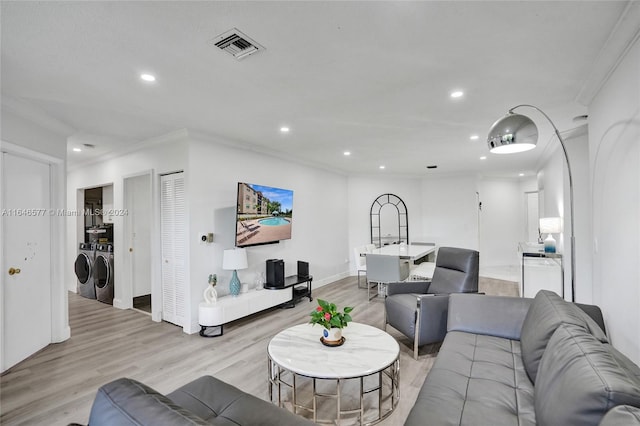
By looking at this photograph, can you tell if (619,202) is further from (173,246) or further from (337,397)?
(173,246)

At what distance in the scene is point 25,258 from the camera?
312 cm

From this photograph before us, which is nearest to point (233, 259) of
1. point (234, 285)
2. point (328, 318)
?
point (234, 285)

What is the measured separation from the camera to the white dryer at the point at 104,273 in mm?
4921

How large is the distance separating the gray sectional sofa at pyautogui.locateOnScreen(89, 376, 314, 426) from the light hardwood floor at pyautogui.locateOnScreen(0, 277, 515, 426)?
0.89m

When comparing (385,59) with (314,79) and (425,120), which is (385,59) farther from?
(425,120)

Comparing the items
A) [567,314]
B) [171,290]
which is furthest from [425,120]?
[171,290]

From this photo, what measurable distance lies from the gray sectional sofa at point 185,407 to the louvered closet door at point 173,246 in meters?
→ 2.42

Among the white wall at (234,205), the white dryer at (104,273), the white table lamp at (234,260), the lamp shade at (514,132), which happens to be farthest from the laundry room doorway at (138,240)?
the lamp shade at (514,132)

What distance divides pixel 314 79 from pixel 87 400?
3.07 m

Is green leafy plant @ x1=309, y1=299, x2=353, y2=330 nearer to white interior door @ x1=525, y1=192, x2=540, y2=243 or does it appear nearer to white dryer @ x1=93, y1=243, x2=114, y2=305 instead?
white dryer @ x1=93, y1=243, x2=114, y2=305

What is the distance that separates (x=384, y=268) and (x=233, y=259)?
2.38 metres

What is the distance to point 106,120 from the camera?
132 inches

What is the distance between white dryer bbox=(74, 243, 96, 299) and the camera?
527 centimetres

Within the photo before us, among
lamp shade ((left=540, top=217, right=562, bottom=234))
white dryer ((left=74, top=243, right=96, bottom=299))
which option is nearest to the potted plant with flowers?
lamp shade ((left=540, top=217, right=562, bottom=234))
